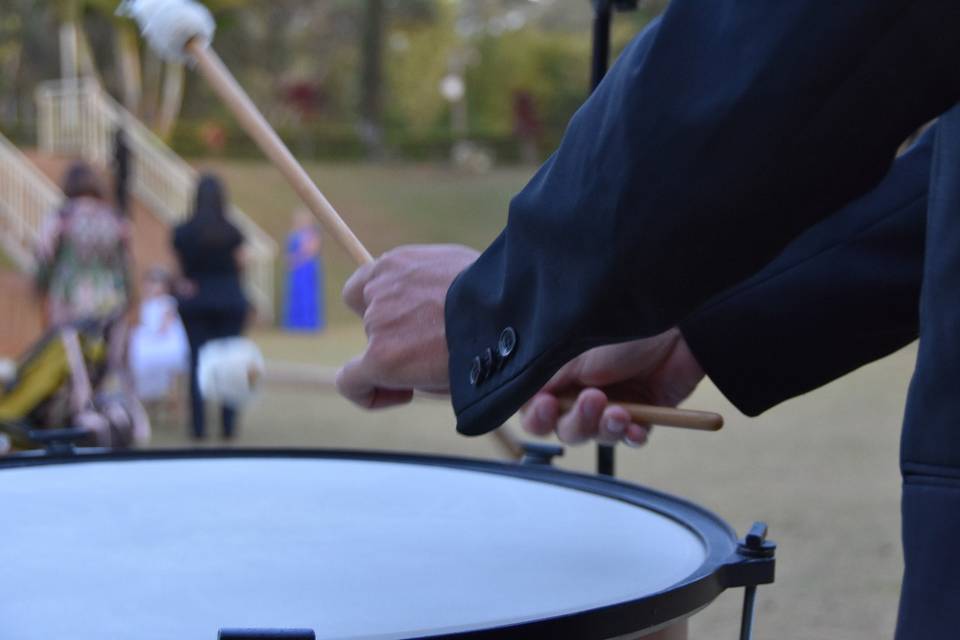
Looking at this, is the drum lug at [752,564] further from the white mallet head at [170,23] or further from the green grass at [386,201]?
the green grass at [386,201]

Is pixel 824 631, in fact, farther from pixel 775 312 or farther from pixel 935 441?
pixel 935 441

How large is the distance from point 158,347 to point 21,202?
26.5 ft

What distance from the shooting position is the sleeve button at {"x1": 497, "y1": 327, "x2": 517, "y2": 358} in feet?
2.87

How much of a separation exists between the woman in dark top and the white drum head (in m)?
5.12

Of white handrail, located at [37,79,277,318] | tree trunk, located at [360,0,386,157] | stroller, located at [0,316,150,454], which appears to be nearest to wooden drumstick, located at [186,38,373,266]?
stroller, located at [0,316,150,454]

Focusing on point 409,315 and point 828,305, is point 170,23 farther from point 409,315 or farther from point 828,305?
Answer: point 828,305

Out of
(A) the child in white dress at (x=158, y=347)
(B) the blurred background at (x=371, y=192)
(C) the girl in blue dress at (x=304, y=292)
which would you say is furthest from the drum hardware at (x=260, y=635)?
(C) the girl in blue dress at (x=304, y=292)

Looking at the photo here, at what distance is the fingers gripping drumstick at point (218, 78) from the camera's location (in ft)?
4.44

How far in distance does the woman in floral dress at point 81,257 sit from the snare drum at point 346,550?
5.17 metres

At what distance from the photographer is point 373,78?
25906mm

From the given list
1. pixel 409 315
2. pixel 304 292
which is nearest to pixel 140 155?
pixel 304 292

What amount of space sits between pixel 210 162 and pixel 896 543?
18673 mm

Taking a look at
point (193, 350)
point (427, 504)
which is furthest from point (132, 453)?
point (193, 350)

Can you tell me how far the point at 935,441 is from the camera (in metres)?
0.75
